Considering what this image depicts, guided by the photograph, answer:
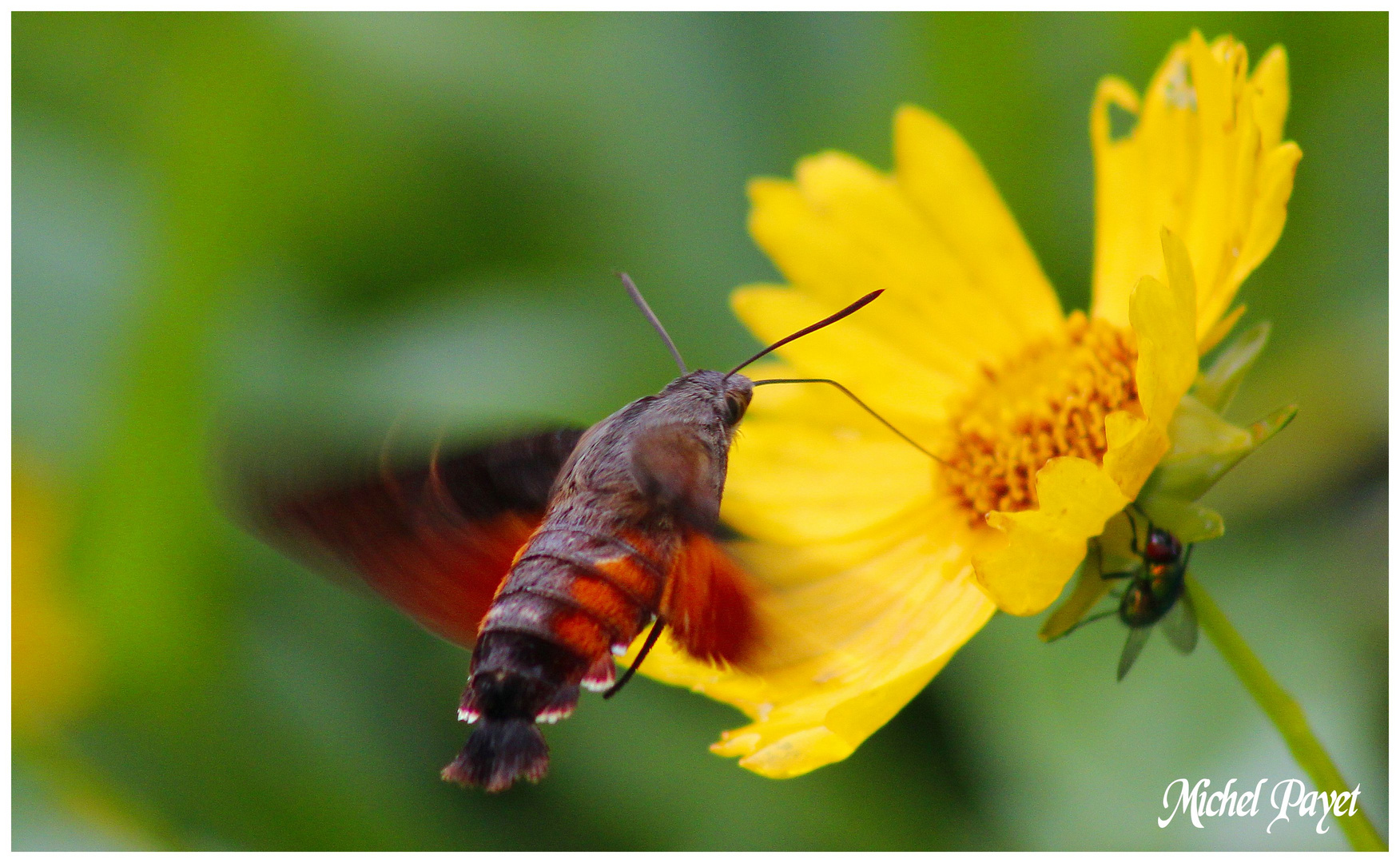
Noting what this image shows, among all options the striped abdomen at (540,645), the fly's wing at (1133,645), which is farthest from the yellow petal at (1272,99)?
the striped abdomen at (540,645)

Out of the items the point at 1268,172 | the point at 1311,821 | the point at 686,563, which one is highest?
the point at 1268,172

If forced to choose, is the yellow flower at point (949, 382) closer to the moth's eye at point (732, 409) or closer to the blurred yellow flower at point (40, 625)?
the moth's eye at point (732, 409)

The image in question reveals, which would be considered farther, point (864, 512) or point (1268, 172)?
point (864, 512)

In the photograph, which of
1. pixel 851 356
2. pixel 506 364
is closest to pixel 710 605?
pixel 851 356

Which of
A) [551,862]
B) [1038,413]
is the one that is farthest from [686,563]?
[551,862]

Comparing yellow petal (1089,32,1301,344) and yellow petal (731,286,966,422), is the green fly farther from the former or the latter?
yellow petal (731,286,966,422)

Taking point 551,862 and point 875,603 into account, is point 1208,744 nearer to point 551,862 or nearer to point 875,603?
point 875,603
